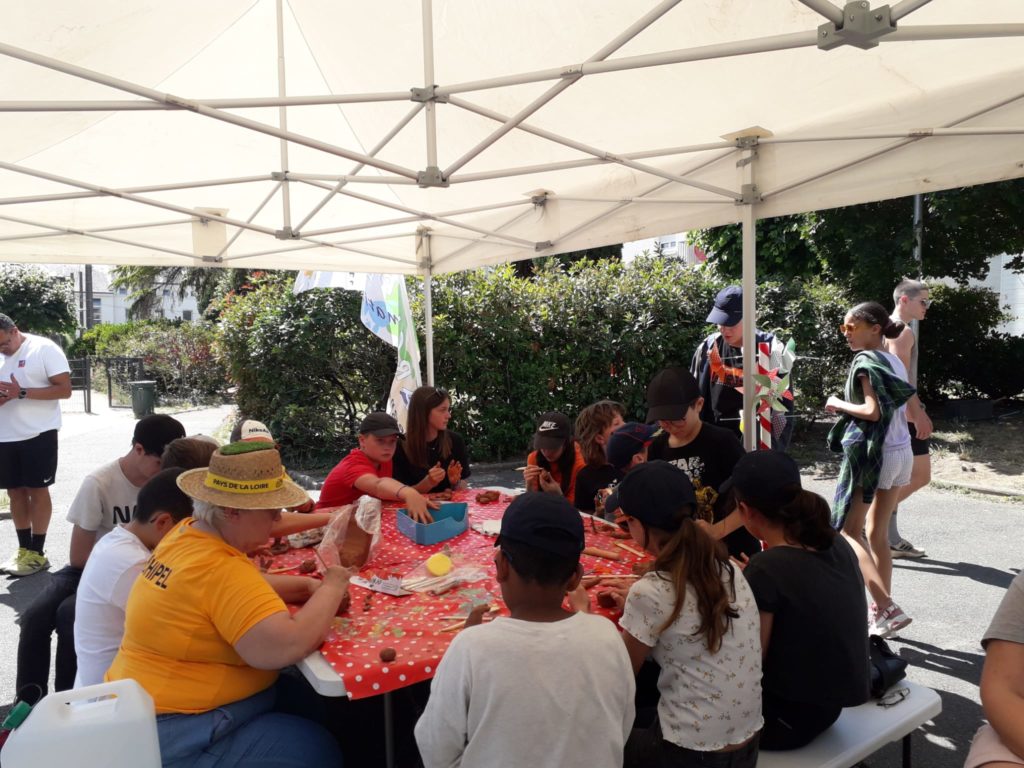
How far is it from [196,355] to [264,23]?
1793cm

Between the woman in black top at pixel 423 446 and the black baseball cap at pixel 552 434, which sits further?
the woman in black top at pixel 423 446

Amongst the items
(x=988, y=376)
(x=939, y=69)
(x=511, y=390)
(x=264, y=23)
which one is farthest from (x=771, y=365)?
(x=988, y=376)

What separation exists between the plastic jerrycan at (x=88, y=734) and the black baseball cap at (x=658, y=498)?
1.34 metres

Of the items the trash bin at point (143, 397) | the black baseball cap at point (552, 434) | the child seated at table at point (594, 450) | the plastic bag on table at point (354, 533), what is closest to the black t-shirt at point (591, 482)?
the child seated at table at point (594, 450)

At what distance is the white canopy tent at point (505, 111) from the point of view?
306cm

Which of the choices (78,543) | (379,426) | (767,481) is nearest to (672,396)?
(767,481)

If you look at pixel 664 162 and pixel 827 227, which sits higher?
pixel 827 227

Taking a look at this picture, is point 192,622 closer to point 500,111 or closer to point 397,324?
point 500,111

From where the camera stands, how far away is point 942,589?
4.80 meters

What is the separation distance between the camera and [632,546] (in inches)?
123

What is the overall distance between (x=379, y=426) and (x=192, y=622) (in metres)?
1.94

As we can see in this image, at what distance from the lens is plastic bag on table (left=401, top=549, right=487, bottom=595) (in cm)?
253

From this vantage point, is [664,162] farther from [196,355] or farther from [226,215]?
[196,355]

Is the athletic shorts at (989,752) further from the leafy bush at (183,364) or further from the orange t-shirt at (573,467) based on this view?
the leafy bush at (183,364)
